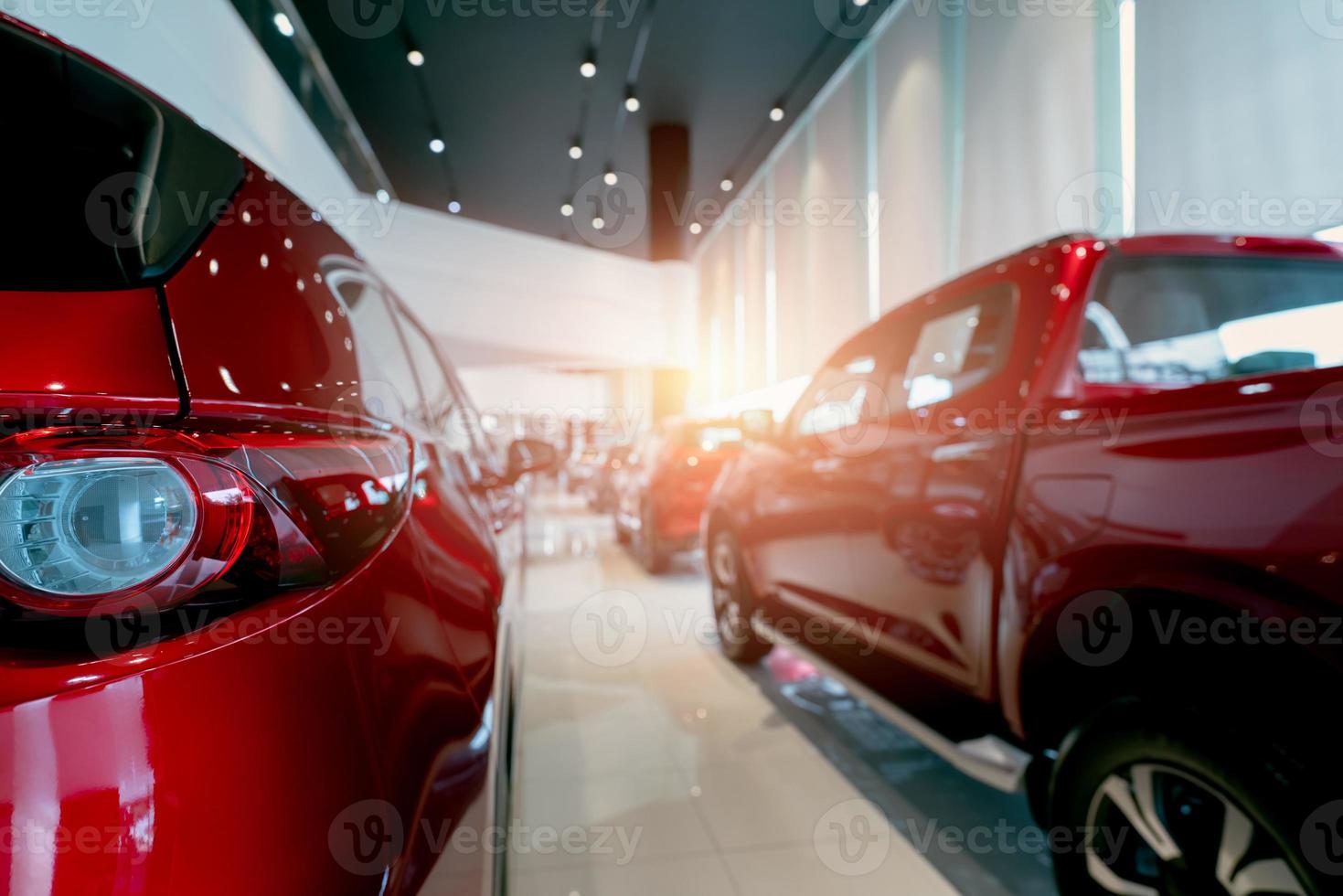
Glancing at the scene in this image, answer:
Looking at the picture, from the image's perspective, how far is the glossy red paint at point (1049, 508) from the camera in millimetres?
1043

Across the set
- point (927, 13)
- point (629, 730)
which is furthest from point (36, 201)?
A: point (927, 13)

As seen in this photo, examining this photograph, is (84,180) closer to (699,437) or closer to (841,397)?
(841,397)

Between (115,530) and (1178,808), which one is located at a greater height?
(115,530)

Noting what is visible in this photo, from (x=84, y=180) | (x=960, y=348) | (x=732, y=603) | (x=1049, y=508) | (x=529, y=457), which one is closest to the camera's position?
(x=84, y=180)

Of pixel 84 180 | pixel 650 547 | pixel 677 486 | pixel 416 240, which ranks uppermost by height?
pixel 416 240

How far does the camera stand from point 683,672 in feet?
11.1

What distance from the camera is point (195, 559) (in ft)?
1.83

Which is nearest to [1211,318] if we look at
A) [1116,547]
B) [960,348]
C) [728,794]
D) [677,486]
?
[960,348]

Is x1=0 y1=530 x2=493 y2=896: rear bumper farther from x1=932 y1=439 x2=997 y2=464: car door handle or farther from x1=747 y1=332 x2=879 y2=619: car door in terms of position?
x1=747 y1=332 x2=879 y2=619: car door

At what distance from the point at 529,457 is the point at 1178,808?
1.96 meters

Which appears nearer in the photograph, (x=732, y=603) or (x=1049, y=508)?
(x=1049, y=508)

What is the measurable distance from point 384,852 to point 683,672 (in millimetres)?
2868

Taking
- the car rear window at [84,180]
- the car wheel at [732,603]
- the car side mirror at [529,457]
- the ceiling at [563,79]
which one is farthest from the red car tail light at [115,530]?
the ceiling at [563,79]

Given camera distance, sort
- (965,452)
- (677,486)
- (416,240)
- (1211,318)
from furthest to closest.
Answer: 1. (416,240)
2. (677,486)
3. (1211,318)
4. (965,452)
